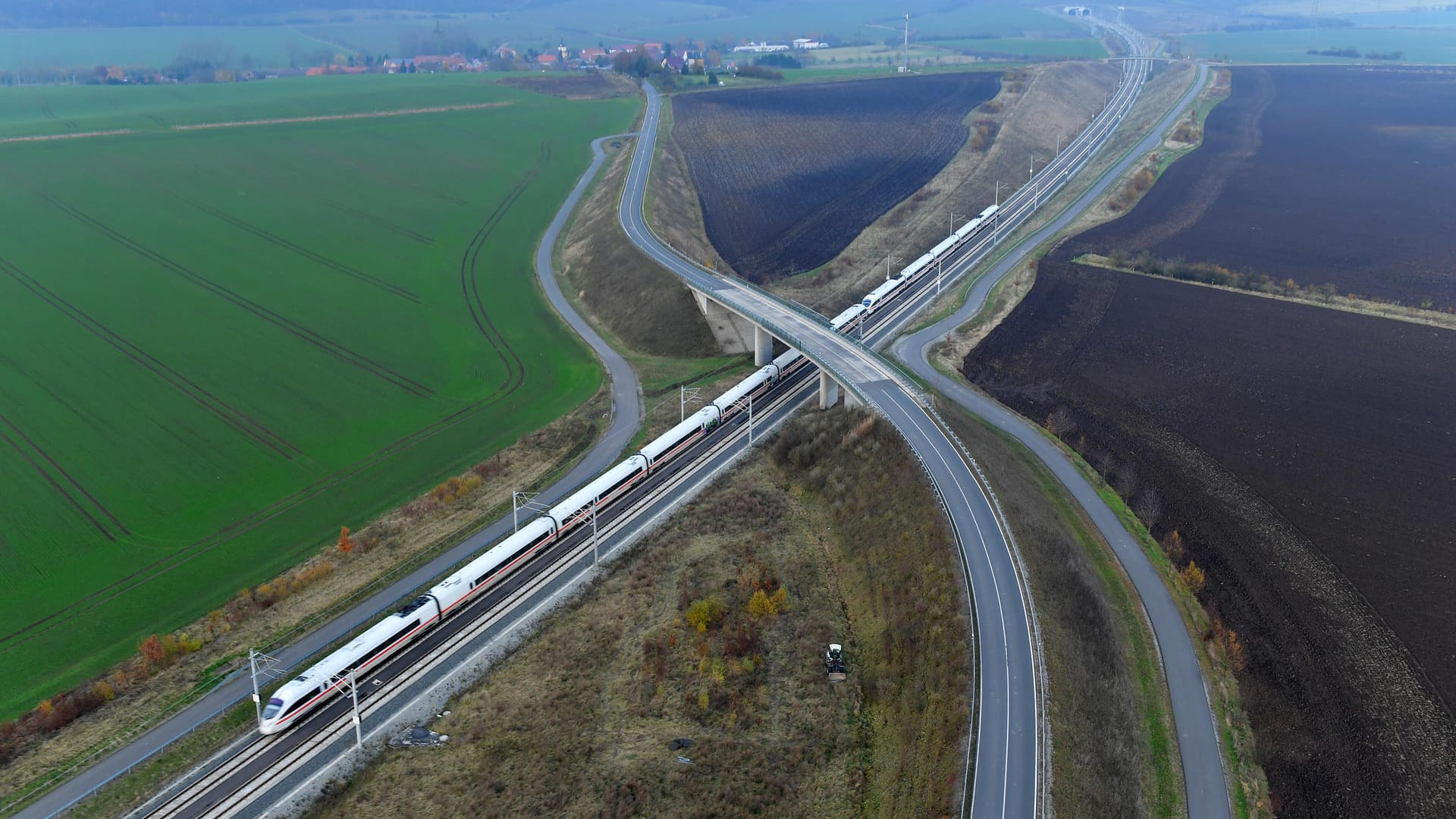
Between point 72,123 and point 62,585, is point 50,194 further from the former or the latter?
point 62,585

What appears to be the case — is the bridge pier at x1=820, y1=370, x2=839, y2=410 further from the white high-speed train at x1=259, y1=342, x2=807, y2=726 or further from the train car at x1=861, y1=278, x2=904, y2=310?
the train car at x1=861, y1=278, x2=904, y2=310

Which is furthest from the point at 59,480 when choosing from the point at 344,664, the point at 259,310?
the point at 259,310

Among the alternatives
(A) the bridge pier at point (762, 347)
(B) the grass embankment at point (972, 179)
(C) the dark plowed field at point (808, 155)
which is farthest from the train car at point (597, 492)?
(C) the dark plowed field at point (808, 155)

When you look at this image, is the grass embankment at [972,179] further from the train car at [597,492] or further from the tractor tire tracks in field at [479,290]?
the train car at [597,492]

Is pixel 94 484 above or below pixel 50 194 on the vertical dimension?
below

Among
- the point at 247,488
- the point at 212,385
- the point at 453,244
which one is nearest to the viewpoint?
the point at 247,488

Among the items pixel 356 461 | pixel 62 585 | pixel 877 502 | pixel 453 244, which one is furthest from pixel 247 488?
pixel 453 244
